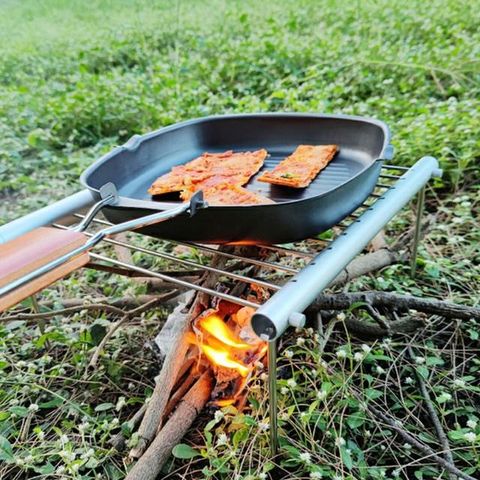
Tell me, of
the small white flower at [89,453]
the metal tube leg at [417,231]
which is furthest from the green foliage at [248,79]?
the small white flower at [89,453]

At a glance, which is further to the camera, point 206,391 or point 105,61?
point 105,61

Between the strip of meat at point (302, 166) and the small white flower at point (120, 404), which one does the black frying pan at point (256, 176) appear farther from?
the small white flower at point (120, 404)

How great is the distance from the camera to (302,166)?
149cm

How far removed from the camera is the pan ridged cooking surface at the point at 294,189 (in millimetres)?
1444

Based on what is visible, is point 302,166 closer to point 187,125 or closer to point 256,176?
point 256,176

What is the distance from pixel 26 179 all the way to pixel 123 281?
1.14m

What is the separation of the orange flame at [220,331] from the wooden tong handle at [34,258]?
1.32 feet

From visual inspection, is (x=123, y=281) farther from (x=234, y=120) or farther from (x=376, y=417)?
(x=376, y=417)

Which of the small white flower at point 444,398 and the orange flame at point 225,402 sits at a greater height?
the orange flame at point 225,402

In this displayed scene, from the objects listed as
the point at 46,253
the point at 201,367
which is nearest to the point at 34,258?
the point at 46,253

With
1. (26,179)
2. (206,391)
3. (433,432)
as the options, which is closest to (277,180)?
(206,391)

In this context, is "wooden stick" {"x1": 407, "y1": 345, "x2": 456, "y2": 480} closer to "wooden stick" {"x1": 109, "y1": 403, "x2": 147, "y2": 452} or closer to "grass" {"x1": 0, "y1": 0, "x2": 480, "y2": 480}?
"grass" {"x1": 0, "y1": 0, "x2": 480, "y2": 480}

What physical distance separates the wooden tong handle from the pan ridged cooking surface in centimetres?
48

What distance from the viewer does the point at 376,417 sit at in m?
1.28
